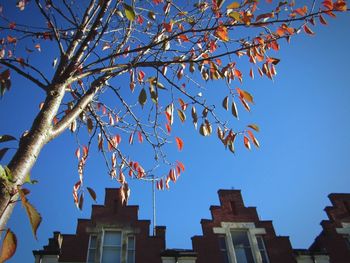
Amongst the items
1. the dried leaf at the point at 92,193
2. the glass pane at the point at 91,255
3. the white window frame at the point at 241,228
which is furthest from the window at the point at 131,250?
the dried leaf at the point at 92,193

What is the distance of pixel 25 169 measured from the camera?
233 centimetres

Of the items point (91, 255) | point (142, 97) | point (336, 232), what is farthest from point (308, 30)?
point (336, 232)

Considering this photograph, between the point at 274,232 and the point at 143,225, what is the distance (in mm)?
5940

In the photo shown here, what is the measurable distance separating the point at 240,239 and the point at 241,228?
0.48 m

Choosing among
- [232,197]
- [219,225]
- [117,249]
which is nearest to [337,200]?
[232,197]

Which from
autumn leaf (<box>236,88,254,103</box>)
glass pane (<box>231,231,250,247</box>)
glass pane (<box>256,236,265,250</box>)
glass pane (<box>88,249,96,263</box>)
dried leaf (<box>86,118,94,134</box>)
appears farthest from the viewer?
glass pane (<box>231,231,250,247</box>)

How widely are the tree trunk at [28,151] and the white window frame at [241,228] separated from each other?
11.2 m

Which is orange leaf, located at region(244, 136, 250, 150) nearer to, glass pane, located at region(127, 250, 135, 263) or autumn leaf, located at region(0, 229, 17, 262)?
autumn leaf, located at region(0, 229, 17, 262)

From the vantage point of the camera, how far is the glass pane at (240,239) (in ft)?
42.8

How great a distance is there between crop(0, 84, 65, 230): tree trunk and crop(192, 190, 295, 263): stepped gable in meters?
10.6

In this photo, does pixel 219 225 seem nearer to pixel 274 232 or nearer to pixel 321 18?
pixel 274 232

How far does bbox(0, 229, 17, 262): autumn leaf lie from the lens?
1541 millimetres

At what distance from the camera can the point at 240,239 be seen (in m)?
13.3

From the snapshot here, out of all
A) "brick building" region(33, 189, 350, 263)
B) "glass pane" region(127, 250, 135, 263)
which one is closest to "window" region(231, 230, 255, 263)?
"brick building" region(33, 189, 350, 263)
